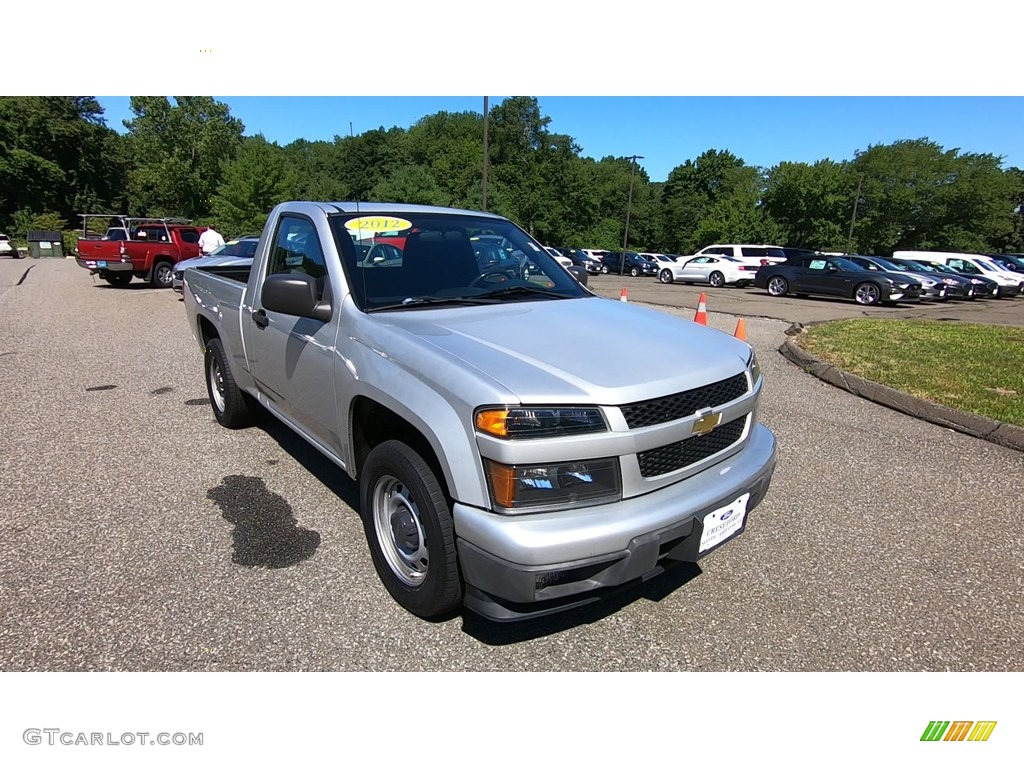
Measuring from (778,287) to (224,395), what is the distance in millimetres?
21485

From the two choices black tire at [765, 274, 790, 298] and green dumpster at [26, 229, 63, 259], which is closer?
black tire at [765, 274, 790, 298]

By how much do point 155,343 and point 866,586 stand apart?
9827mm

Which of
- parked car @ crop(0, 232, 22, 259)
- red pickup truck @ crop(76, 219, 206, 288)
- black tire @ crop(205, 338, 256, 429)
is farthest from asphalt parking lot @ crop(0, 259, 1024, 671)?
parked car @ crop(0, 232, 22, 259)

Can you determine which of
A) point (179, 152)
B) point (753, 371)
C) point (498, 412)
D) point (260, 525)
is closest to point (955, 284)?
point (753, 371)

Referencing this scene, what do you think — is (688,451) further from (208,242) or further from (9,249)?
(9,249)

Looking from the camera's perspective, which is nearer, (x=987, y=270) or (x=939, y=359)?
(x=939, y=359)

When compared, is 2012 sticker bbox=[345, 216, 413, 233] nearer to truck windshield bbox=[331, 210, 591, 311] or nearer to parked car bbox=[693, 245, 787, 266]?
truck windshield bbox=[331, 210, 591, 311]

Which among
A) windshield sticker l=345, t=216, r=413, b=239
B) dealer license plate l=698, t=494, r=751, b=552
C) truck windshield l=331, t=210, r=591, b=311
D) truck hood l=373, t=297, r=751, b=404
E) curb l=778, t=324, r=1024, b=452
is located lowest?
curb l=778, t=324, r=1024, b=452

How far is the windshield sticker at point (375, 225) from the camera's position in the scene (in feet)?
10.4

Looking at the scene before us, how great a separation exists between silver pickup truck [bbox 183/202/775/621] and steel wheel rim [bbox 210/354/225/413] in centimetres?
166

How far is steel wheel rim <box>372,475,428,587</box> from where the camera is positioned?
2.52 metres

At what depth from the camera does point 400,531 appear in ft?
8.58

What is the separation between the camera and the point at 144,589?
108 inches
